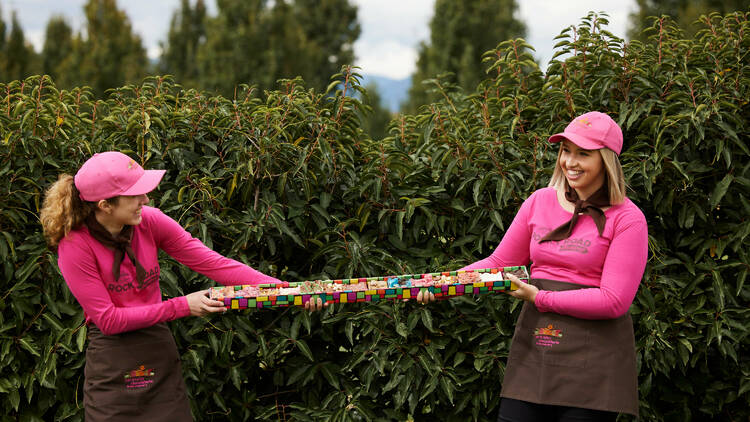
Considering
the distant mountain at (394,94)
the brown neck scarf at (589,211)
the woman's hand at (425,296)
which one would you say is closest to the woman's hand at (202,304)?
the woman's hand at (425,296)

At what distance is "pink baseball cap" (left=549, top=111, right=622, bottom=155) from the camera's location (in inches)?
104

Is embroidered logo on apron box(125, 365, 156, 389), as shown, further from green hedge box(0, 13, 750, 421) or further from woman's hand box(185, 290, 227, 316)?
green hedge box(0, 13, 750, 421)

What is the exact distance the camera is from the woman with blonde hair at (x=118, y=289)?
267cm

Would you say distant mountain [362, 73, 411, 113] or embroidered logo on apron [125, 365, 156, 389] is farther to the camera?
distant mountain [362, 73, 411, 113]

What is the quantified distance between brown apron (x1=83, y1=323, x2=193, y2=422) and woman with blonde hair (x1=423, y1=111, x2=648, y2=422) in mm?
1366

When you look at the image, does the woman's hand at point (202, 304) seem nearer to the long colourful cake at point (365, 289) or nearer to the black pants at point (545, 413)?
the long colourful cake at point (365, 289)

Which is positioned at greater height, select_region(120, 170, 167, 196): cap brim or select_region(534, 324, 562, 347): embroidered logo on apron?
select_region(120, 170, 167, 196): cap brim

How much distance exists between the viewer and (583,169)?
2.69m

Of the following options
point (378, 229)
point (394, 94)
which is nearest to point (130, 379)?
point (378, 229)

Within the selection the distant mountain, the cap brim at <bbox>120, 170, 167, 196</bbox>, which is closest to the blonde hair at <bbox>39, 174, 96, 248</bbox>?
the cap brim at <bbox>120, 170, 167, 196</bbox>

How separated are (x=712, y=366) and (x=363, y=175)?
2.19m

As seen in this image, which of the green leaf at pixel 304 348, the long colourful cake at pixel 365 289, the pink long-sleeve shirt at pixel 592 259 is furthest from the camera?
the green leaf at pixel 304 348

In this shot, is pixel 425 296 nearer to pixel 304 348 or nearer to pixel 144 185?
pixel 304 348

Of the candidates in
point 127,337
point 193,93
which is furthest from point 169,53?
point 127,337
